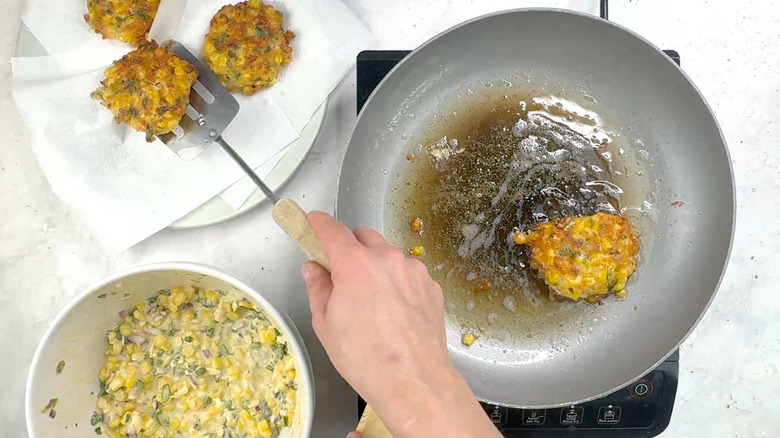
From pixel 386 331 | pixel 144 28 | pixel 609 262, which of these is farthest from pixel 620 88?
pixel 144 28

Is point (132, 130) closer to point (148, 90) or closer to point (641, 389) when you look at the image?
point (148, 90)

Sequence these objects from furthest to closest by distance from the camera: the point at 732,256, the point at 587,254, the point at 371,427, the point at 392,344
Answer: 1. the point at 732,256
2. the point at 587,254
3. the point at 371,427
4. the point at 392,344

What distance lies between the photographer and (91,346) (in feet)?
2.73

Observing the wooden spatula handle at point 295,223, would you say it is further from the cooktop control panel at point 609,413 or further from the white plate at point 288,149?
the cooktop control panel at point 609,413

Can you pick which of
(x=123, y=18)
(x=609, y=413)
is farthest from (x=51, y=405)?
(x=609, y=413)

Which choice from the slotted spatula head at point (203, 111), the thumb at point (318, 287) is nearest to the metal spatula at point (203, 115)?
the slotted spatula head at point (203, 111)

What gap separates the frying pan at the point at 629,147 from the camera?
0.88 meters

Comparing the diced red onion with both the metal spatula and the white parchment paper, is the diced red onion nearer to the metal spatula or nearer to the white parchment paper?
the white parchment paper

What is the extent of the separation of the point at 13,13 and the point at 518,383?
972 millimetres

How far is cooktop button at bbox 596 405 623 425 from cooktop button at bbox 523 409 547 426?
3.2 inches

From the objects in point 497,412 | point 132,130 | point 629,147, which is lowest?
point 497,412

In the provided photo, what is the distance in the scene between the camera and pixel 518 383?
3.02 feet

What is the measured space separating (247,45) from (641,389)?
0.75 meters

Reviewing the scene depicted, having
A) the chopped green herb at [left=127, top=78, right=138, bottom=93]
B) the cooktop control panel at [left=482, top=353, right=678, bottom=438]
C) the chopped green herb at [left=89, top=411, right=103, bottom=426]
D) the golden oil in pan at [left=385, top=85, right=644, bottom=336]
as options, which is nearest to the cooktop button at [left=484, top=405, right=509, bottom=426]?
the cooktop control panel at [left=482, top=353, right=678, bottom=438]
